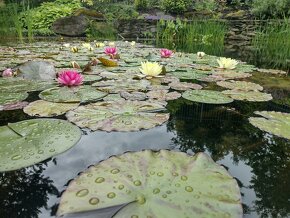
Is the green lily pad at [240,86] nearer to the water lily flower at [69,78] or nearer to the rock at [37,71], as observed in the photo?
the water lily flower at [69,78]

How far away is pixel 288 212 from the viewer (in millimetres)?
652

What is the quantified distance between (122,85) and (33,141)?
3.15 feet

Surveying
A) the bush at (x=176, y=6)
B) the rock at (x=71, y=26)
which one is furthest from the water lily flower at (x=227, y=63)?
the bush at (x=176, y=6)

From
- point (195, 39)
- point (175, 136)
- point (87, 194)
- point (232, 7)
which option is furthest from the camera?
point (232, 7)

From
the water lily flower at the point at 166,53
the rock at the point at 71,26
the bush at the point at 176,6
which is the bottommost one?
the water lily flower at the point at 166,53

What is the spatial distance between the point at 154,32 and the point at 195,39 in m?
2.27

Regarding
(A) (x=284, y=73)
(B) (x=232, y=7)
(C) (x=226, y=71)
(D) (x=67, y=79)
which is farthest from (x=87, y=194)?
(B) (x=232, y=7)

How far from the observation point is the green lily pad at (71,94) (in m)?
1.46

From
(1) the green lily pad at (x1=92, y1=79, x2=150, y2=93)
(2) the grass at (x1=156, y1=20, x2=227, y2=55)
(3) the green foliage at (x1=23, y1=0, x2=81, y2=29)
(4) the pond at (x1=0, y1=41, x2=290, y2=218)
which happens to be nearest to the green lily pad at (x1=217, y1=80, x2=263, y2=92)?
(4) the pond at (x1=0, y1=41, x2=290, y2=218)

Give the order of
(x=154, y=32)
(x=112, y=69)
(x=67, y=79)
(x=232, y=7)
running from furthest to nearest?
(x=232, y=7) → (x=154, y=32) → (x=112, y=69) → (x=67, y=79)

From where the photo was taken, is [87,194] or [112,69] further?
[112,69]

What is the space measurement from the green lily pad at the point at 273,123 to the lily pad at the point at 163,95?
19.3 inches

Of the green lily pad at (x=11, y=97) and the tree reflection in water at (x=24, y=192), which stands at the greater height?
the green lily pad at (x=11, y=97)

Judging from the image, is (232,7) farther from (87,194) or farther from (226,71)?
(87,194)
